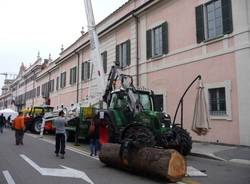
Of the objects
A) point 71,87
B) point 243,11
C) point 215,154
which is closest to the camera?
point 215,154

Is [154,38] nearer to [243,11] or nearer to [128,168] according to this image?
[243,11]

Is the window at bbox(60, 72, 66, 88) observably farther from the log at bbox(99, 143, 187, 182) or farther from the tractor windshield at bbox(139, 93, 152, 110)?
the log at bbox(99, 143, 187, 182)

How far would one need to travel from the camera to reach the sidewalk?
1167 cm

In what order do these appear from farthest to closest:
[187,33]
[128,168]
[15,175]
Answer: [187,33] → [128,168] → [15,175]

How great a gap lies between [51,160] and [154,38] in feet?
36.9

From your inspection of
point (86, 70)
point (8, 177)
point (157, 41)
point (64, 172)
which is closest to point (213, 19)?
point (157, 41)

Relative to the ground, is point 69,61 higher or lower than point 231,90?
higher

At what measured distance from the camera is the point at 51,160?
A: 1155 centimetres

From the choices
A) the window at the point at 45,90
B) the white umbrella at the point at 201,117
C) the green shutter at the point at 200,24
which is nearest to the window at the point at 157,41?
the green shutter at the point at 200,24

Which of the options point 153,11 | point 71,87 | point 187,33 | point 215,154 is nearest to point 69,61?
point 71,87

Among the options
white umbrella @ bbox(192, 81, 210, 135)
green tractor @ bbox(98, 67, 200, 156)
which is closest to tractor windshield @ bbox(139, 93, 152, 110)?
green tractor @ bbox(98, 67, 200, 156)

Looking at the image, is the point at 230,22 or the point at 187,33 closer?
the point at 230,22

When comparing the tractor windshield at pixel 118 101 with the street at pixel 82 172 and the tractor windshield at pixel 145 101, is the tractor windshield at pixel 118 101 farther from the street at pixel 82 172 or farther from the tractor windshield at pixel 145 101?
the street at pixel 82 172

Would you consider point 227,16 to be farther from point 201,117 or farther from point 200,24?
point 201,117
